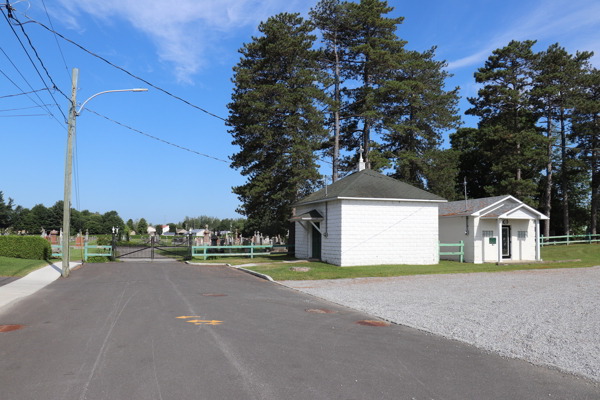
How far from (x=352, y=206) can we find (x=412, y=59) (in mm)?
24749

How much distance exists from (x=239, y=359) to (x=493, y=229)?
79.1ft

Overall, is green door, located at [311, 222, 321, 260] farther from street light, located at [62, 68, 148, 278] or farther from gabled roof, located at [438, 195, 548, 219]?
street light, located at [62, 68, 148, 278]

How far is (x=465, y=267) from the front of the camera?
22719mm

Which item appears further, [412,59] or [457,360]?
[412,59]

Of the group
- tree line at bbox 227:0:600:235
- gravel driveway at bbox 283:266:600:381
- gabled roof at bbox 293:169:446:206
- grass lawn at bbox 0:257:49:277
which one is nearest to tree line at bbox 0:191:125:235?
tree line at bbox 227:0:600:235

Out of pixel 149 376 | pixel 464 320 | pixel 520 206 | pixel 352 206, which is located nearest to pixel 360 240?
pixel 352 206

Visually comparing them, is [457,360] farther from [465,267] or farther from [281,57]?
[281,57]

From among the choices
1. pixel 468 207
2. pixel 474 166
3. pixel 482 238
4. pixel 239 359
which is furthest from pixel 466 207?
pixel 474 166

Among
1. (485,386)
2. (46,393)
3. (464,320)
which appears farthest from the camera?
(464,320)

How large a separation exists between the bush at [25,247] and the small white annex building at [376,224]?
47.8ft

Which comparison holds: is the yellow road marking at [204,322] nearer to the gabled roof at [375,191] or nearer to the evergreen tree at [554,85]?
the gabled roof at [375,191]

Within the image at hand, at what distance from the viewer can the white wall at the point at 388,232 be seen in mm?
22359

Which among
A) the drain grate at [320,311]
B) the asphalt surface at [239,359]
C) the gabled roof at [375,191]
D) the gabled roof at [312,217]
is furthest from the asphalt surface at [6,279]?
the gabled roof at [375,191]

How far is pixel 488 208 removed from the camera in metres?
26.0
